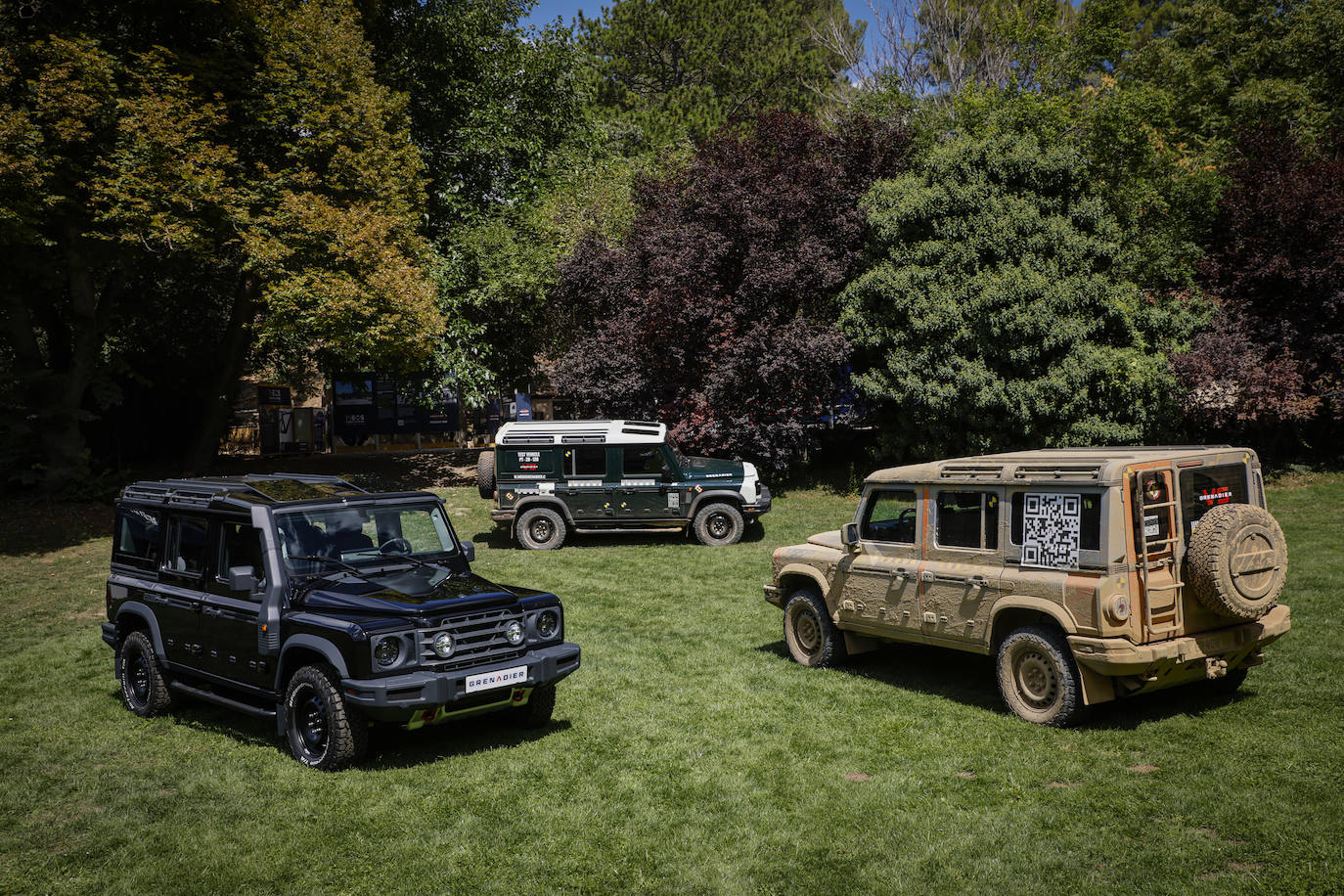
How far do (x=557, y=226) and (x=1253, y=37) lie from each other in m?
22.5

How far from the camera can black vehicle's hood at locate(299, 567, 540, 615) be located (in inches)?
263

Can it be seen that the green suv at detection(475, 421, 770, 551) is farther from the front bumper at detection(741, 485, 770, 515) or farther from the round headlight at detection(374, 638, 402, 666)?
the round headlight at detection(374, 638, 402, 666)

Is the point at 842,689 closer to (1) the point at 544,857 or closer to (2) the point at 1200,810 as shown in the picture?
(2) the point at 1200,810

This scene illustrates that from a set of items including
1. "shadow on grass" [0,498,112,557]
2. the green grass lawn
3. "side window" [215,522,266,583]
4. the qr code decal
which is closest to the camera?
the green grass lawn

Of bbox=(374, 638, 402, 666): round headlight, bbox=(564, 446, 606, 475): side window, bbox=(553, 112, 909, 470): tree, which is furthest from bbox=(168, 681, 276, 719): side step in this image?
bbox=(553, 112, 909, 470): tree

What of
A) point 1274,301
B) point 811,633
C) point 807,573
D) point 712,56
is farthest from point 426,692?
point 712,56

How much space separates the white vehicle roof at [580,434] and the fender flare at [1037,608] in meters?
10.1

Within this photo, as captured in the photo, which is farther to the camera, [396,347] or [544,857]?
[396,347]

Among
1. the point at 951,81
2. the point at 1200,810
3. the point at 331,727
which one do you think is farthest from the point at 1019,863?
the point at 951,81

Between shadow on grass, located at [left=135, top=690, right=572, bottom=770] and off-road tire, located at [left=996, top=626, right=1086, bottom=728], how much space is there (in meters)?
3.66

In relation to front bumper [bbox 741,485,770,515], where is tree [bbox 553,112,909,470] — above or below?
above

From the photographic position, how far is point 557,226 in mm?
24500

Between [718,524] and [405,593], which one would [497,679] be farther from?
[718,524]

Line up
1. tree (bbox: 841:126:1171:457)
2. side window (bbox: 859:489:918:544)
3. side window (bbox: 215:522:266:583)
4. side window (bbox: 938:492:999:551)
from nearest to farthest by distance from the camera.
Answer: side window (bbox: 215:522:266:583), side window (bbox: 938:492:999:551), side window (bbox: 859:489:918:544), tree (bbox: 841:126:1171:457)
